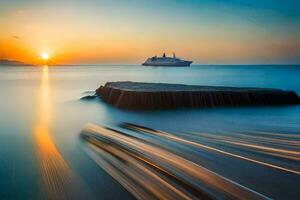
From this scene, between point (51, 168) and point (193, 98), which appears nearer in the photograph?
point (51, 168)

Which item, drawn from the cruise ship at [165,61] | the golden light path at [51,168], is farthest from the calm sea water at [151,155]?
the cruise ship at [165,61]

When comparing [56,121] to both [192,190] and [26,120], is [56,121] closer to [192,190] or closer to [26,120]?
[26,120]

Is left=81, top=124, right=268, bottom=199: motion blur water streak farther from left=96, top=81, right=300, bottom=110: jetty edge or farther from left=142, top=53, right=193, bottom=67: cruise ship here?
left=142, top=53, right=193, bottom=67: cruise ship

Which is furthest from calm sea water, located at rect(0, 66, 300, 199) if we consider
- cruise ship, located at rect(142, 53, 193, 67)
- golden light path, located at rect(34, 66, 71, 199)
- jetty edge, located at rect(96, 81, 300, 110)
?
cruise ship, located at rect(142, 53, 193, 67)

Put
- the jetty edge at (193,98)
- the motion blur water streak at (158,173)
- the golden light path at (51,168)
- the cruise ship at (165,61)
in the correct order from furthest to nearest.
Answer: the cruise ship at (165,61), the jetty edge at (193,98), the golden light path at (51,168), the motion blur water streak at (158,173)

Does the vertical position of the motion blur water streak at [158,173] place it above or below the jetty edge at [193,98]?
below

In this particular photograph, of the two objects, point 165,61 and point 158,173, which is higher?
point 165,61

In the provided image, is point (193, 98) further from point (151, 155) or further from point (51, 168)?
point (51, 168)

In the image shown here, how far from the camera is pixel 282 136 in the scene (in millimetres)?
11477

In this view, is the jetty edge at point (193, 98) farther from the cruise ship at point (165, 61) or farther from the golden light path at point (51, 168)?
the cruise ship at point (165, 61)

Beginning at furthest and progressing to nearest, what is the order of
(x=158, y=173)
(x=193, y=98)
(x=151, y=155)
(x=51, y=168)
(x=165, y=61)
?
1. (x=165, y=61)
2. (x=193, y=98)
3. (x=151, y=155)
4. (x=51, y=168)
5. (x=158, y=173)

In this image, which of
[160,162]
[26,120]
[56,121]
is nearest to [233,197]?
[160,162]

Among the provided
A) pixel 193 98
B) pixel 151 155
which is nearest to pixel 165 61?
pixel 193 98

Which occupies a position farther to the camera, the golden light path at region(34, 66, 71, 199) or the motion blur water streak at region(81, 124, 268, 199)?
the golden light path at region(34, 66, 71, 199)
